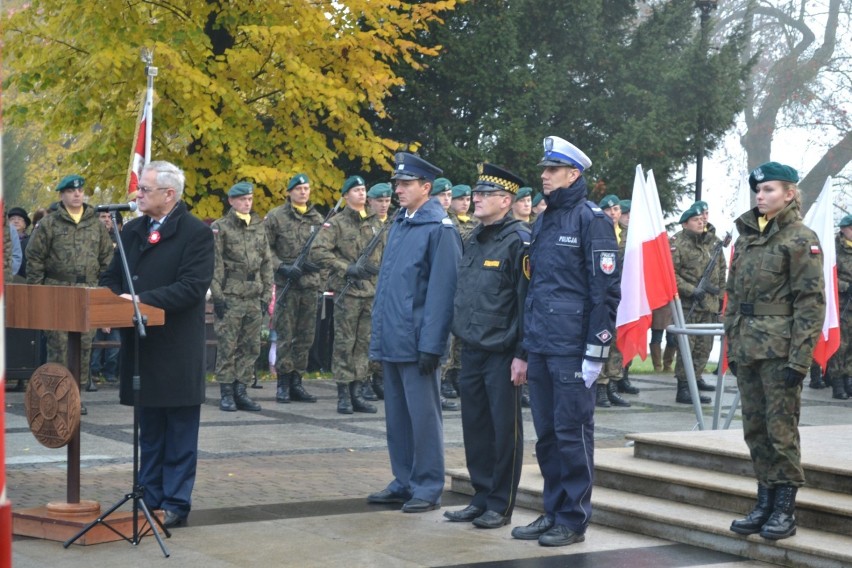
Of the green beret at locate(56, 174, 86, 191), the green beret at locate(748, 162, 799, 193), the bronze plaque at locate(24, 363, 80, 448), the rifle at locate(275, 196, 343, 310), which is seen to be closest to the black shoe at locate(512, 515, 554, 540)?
the green beret at locate(748, 162, 799, 193)

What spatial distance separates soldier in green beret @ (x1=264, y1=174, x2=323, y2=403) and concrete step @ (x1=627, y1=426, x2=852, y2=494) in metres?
5.78

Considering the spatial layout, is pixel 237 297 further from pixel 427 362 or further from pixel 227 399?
pixel 427 362

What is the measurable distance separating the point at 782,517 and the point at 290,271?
25.8ft

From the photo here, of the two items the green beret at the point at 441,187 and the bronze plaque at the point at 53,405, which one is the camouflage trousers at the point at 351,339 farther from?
the bronze plaque at the point at 53,405

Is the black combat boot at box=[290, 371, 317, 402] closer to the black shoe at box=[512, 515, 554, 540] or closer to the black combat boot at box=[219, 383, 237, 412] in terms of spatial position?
the black combat boot at box=[219, 383, 237, 412]

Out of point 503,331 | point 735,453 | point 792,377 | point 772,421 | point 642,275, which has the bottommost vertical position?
point 735,453

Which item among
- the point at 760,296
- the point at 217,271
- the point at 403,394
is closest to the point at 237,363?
the point at 217,271

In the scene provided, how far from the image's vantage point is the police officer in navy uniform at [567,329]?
7293 millimetres

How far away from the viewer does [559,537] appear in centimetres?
739

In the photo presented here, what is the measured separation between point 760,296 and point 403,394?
2.65 meters

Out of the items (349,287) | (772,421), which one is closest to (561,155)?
(772,421)

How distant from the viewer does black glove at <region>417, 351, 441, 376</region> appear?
8305 millimetres

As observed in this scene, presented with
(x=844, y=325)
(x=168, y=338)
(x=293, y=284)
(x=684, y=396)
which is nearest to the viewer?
(x=168, y=338)

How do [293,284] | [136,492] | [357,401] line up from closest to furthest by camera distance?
1. [136,492]
2. [357,401]
3. [293,284]
